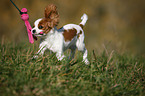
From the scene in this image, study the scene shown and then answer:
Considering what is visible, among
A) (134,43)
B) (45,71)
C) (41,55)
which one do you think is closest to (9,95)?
(45,71)

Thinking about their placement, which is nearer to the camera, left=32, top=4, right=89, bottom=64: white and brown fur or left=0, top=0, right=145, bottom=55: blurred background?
left=32, top=4, right=89, bottom=64: white and brown fur

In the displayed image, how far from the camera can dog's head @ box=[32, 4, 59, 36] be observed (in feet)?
7.01

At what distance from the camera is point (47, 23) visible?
2166mm

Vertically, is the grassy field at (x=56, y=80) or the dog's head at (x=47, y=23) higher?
the dog's head at (x=47, y=23)

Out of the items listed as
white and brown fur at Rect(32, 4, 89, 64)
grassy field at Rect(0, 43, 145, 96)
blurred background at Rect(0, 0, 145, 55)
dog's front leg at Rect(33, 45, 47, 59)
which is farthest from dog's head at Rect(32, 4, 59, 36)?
blurred background at Rect(0, 0, 145, 55)

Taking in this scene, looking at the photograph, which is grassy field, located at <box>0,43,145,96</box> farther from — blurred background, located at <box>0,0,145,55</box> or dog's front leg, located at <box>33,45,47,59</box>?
blurred background, located at <box>0,0,145,55</box>

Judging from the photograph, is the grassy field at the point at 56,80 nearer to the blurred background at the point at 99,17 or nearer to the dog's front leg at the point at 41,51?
the dog's front leg at the point at 41,51

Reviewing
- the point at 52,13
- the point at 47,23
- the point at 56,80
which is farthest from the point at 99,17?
the point at 56,80

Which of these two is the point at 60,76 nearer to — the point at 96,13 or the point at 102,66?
the point at 102,66

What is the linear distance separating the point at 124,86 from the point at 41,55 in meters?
1.13

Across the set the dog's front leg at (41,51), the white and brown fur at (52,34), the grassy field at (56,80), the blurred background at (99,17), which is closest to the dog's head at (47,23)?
the white and brown fur at (52,34)

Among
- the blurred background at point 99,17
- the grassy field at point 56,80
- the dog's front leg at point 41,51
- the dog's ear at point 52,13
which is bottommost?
the grassy field at point 56,80

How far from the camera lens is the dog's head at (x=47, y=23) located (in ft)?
7.01

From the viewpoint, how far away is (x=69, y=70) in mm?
2125
